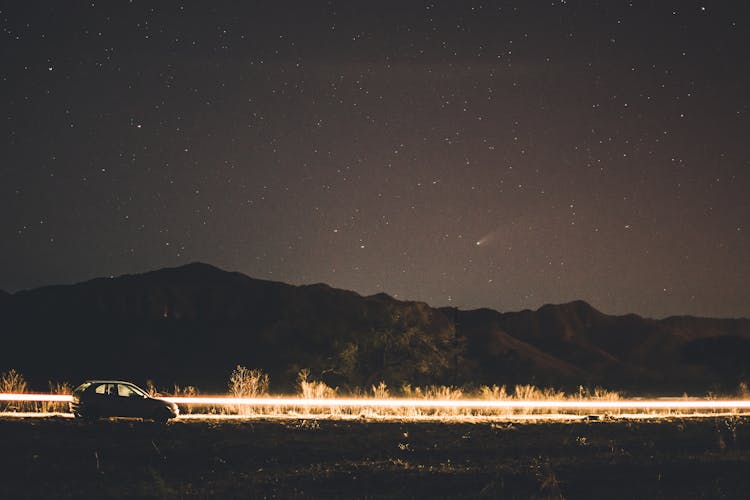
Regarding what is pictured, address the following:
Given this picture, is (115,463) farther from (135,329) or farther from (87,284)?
(87,284)

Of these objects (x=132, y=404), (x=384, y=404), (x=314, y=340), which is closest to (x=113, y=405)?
(x=132, y=404)

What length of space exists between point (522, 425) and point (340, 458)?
29.8 ft

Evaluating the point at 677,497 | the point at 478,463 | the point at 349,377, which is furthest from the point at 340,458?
the point at 349,377

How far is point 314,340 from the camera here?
144 feet

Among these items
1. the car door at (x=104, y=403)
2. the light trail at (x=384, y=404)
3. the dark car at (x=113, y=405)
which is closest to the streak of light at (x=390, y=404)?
the light trail at (x=384, y=404)

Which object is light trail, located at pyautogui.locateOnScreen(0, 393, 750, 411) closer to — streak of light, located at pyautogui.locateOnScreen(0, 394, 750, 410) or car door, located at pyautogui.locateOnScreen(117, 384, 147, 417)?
streak of light, located at pyautogui.locateOnScreen(0, 394, 750, 410)

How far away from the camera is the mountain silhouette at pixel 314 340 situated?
41.4 m

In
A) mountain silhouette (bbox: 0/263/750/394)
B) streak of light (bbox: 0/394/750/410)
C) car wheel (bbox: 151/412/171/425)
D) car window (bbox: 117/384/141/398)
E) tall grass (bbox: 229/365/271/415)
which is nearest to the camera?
car wheel (bbox: 151/412/171/425)

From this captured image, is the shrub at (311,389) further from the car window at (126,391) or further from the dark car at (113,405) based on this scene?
the car window at (126,391)

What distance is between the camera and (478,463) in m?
17.8

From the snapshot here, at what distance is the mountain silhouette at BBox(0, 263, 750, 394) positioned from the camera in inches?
Result: 1631

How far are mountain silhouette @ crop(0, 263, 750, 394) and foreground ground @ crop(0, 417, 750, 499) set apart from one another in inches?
592

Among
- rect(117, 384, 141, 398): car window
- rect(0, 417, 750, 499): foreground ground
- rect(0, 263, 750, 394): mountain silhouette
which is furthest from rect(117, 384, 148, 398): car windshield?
rect(0, 263, 750, 394): mountain silhouette

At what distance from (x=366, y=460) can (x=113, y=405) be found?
10948 mm
